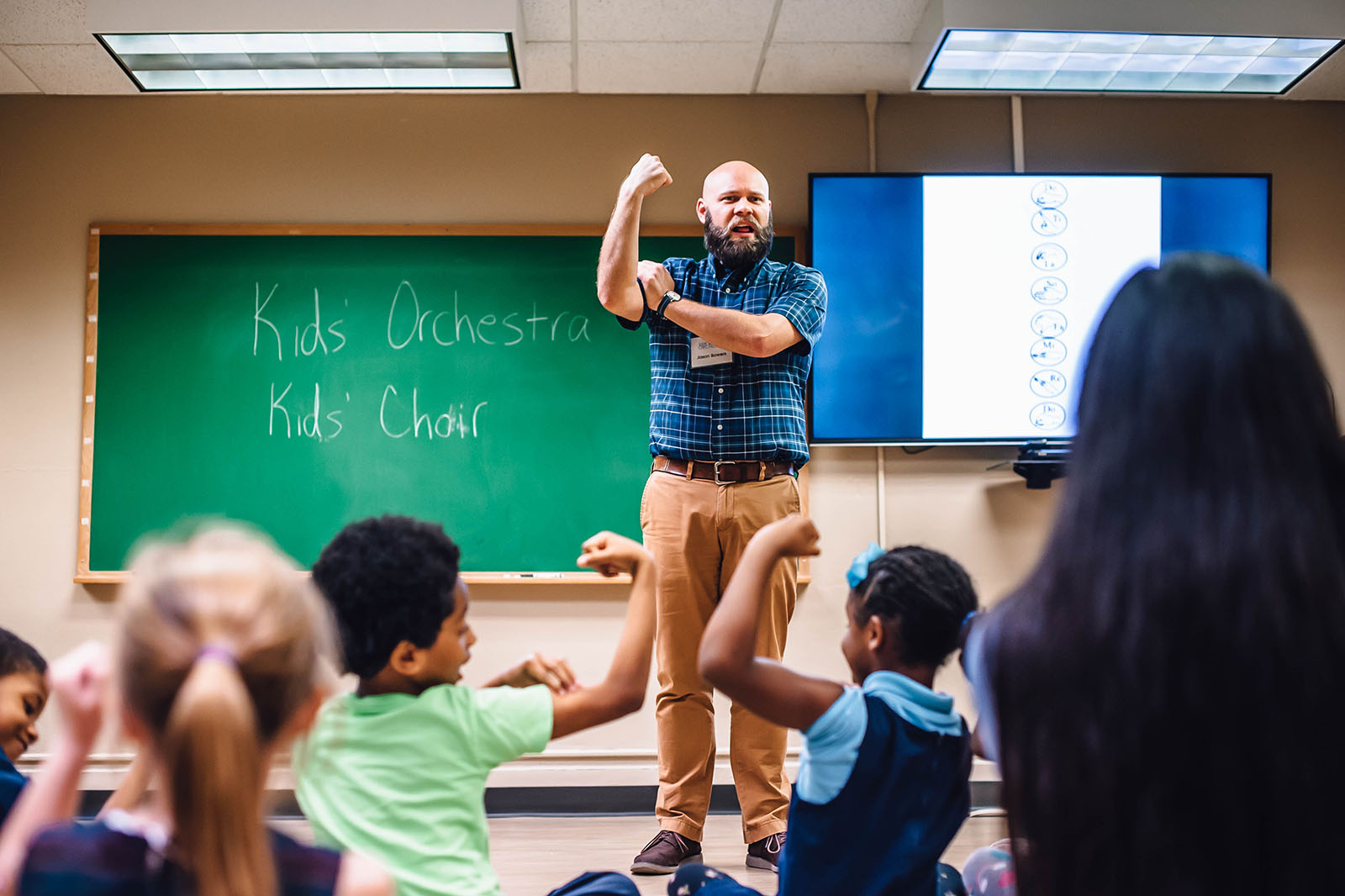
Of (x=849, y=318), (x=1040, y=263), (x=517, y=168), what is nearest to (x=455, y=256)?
(x=517, y=168)

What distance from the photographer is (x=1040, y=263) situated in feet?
10.5

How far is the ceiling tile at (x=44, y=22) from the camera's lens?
278 centimetres

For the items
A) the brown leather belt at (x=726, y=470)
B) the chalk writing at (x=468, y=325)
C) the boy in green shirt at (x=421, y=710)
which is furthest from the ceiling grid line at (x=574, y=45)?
the boy in green shirt at (x=421, y=710)

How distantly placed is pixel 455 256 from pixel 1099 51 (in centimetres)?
222

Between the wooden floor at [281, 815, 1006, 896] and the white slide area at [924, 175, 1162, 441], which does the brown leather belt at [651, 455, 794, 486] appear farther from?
the white slide area at [924, 175, 1162, 441]

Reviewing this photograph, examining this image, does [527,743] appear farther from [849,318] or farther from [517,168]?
[517,168]

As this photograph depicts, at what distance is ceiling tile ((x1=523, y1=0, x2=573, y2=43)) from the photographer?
2850mm

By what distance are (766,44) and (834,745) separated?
8.32 feet

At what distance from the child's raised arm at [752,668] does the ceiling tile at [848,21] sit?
2251 millimetres

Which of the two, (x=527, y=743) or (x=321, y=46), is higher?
(x=321, y=46)

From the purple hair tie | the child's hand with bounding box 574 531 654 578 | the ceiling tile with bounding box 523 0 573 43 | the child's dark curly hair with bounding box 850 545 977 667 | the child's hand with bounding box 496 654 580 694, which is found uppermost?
the ceiling tile with bounding box 523 0 573 43

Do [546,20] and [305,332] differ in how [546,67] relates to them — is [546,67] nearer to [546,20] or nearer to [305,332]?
[546,20]

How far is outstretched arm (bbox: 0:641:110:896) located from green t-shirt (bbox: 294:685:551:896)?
0.84ft

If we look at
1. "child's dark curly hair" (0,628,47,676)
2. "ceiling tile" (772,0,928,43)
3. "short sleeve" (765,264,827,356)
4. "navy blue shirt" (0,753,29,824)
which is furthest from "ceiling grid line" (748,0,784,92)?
"navy blue shirt" (0,753,29,824)
